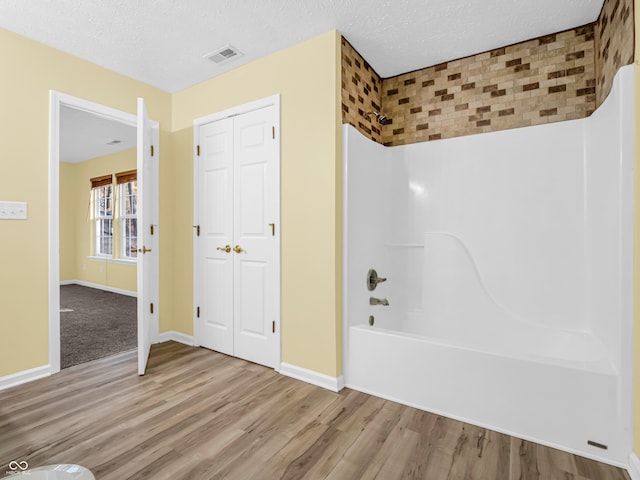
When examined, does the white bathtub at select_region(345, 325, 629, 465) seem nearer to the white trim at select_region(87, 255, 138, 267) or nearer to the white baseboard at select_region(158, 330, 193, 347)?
the white baseboard at select_region(158, 330, 193, 347)

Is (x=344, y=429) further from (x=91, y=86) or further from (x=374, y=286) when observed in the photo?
(x=91, y=86)

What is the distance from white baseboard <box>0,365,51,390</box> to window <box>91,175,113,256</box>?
448cm

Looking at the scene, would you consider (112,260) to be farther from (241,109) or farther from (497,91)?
(497,91)

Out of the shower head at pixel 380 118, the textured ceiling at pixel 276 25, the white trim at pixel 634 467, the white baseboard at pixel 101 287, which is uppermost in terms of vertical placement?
the textured ceiling at pixel 276 25

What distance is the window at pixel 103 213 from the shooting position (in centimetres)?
639

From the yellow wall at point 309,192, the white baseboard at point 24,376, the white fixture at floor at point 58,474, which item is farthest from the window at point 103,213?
the white fixture at floor at point 58,474

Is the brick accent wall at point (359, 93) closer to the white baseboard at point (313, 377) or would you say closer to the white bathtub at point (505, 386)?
the white bathtub at point (505, 386)

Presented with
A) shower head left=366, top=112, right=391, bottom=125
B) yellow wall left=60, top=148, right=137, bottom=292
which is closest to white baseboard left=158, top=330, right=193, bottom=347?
shower head left=366, top=112, right=391, bottom=125

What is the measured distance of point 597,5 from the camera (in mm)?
2016

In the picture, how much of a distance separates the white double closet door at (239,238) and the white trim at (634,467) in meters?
2.04

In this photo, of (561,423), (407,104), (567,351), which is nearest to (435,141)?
(407,104)

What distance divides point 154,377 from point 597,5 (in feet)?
12.7

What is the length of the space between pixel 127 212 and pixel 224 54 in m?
4.53

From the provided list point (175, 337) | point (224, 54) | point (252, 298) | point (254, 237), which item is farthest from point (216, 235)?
point (224, 54)
